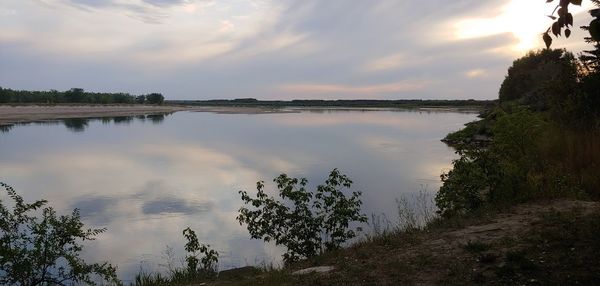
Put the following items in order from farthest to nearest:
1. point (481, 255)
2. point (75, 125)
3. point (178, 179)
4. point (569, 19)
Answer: point (75, 125)
point (178, 179)
point (481, 255)
point (569, 19)

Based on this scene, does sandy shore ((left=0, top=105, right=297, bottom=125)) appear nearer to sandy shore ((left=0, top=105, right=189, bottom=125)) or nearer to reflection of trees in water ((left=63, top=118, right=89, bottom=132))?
sandy shore ((left=0, top=105, right=189, bottom=125))

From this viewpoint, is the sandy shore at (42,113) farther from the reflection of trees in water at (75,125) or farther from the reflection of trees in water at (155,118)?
the reflection of trees in water at (155,118)

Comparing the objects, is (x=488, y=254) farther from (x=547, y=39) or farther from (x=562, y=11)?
(x=562, y=11)

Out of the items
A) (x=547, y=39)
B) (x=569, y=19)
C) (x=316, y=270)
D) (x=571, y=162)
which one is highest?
(x=569, y=19)

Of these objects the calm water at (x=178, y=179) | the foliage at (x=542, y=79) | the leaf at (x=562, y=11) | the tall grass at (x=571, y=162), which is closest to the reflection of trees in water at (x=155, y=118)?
the calm water at (x=178, y=179)

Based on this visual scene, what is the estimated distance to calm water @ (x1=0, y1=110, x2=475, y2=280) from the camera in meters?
13.9

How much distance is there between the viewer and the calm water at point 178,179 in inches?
548

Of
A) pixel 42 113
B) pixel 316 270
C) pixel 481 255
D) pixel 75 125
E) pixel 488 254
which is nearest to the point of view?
pixel 488 254

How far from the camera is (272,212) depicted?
1121 centimetres

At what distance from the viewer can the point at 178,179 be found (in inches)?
982

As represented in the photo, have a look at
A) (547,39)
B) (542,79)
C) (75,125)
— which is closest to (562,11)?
(547,39)

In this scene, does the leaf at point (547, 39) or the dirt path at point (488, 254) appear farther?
the dirt path at point (488, 254)

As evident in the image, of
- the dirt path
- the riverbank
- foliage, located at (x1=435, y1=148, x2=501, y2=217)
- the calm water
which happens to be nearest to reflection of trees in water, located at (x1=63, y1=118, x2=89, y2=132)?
the calm water

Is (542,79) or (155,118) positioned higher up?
(542,79)
